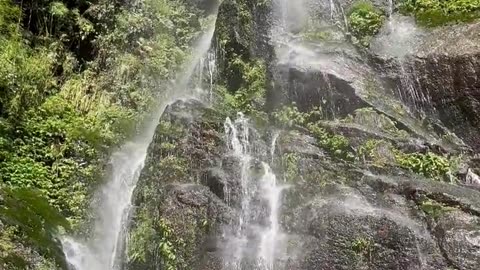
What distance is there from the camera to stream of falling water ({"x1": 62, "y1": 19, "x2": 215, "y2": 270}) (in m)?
9.16

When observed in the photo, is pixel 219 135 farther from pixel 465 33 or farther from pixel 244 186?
pixel 465 33

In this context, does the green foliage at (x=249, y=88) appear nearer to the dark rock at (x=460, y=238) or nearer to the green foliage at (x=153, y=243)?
the green foliage at (x=153, y=243)

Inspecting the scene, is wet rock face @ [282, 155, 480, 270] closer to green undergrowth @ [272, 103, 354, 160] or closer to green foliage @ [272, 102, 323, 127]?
green undergrowth @ [272, 103, 354, 160]

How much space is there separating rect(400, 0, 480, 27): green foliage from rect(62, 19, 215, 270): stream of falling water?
5421 millimetres

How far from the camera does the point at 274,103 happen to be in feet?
37.6

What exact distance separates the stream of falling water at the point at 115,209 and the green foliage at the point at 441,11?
5.42 m

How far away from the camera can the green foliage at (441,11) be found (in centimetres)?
1235

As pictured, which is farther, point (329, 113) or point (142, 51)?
point (142, 51)

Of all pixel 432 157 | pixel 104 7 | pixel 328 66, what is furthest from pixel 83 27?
pixel 432 157

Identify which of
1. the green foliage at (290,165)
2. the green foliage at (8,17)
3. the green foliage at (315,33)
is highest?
the green foliage at (315,33)

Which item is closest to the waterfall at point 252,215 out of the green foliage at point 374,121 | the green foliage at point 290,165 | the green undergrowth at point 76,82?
the green foliage at point 290,165

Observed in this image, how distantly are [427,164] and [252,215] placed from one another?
3.42 metres

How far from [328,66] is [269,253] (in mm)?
4915

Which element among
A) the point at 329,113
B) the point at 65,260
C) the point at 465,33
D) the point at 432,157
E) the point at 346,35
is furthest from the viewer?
the point at 346,35
